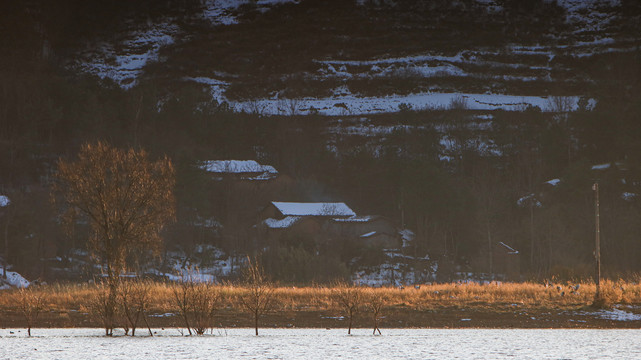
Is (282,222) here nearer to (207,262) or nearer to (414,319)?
(207,262)

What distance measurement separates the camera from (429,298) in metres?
39.5

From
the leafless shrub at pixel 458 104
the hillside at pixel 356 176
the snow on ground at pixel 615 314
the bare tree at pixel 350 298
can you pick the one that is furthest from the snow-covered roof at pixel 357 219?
the leafless shrub at pixel 458 104

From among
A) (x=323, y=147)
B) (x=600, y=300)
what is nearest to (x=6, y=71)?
(x=323, y=147)

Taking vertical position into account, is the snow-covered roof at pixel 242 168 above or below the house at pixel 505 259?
above

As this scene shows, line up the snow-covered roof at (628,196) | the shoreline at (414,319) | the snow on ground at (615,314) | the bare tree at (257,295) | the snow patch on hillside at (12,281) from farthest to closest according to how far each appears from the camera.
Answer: the snow-covered roof at (628,196), the snow patch on hillside at (12,281), the snow on ground at (615,314), the shoreline at (414,319), the bare tree at (257,295)

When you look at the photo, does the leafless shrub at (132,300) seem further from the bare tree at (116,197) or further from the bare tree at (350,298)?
the bare tree at (116,197)

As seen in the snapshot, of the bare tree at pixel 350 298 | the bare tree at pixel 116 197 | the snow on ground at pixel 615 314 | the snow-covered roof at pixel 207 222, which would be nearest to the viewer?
the bare tree at pixel 350 298

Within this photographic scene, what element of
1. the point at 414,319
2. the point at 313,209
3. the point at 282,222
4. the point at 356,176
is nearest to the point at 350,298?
the point at 414,319

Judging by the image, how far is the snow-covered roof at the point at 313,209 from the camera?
90688 millimetres

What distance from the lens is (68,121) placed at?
97062mm

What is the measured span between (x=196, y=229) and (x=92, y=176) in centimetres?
5043

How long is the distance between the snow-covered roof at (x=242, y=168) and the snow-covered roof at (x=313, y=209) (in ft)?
31.3

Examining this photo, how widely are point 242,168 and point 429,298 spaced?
65.8 metres

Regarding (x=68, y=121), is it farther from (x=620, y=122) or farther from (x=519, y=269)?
(x=620, y=122)
